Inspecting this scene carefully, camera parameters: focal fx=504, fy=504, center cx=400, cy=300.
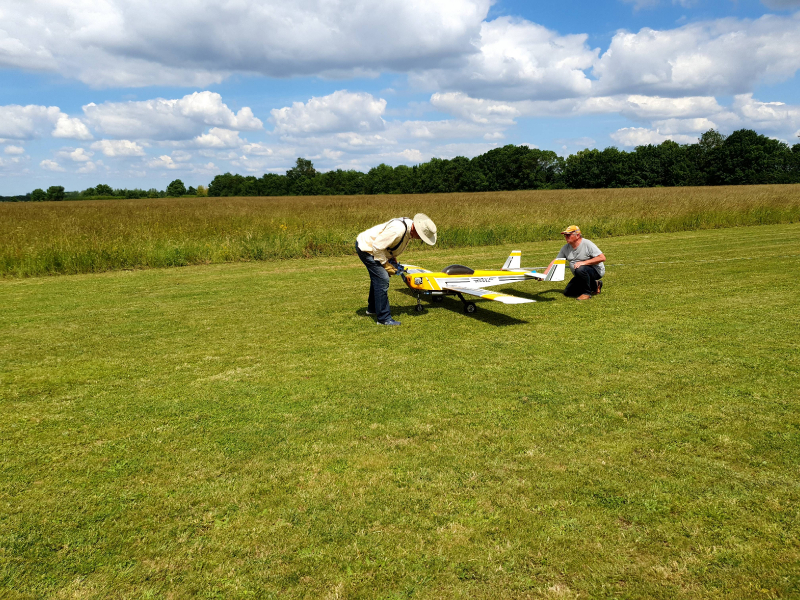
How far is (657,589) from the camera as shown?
2723 mm

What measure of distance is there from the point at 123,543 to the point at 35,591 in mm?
479

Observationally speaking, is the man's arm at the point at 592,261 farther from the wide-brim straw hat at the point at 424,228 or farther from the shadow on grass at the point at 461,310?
the wide-brim straw hat at the point at 424,228

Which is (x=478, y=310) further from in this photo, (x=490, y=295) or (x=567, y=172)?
(x=567, y=172)

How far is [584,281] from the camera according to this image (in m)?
9.91

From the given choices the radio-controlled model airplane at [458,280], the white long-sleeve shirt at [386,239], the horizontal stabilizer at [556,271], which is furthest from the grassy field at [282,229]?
the white long-sleeve shirt at [386,239]

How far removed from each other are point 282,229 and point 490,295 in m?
13.1

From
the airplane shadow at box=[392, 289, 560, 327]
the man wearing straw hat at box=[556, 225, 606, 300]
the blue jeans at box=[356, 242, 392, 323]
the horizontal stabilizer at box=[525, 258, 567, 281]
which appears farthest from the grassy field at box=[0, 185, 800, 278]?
the blue jeans at box=[356, 242, 392, 323]

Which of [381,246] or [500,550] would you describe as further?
[381,246]

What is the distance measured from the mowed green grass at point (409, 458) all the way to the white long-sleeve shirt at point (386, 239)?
1.24 meters

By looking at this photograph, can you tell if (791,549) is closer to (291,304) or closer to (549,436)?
(549,436)

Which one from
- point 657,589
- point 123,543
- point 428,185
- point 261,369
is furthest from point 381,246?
point 428,185

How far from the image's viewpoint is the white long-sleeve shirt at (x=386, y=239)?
25.8 ft

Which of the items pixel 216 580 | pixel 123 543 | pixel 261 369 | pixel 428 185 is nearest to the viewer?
pixel 216 580

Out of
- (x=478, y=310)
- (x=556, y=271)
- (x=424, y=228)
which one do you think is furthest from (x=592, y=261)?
(x=424, y=228)
